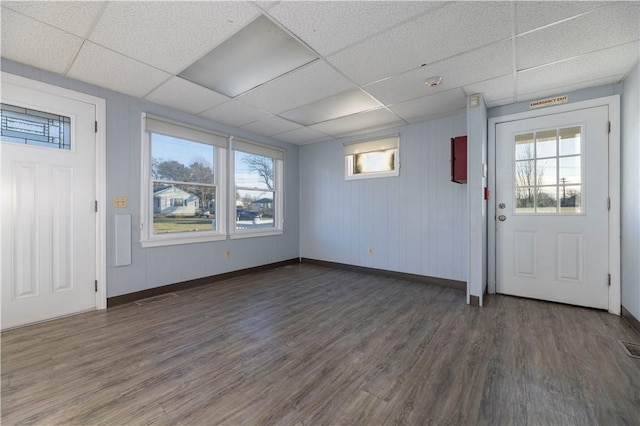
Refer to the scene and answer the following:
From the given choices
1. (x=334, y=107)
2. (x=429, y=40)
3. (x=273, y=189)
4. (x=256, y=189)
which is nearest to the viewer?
(x=429, y=40)

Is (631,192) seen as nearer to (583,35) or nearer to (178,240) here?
(583,35)

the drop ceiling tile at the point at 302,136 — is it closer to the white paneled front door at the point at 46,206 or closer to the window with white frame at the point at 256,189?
the window with white frame at the point at 256,189

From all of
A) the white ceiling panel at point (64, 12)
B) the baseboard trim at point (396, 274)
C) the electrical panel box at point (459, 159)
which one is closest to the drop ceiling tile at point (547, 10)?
the electrical panel box at point (459, 159)

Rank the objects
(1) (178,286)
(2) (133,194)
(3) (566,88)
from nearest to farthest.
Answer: (3) (566,88) < (2) (133,194) < (1) (178,286)

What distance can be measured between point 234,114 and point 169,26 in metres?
1.81

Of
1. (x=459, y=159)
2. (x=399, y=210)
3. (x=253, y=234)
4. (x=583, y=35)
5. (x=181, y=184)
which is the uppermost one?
(x=583, y=35)

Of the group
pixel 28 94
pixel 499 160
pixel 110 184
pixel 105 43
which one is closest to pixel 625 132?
pixel 499 160

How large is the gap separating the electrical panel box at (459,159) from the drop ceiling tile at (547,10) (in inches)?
62.0

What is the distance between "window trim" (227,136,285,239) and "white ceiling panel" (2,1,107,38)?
2337mm

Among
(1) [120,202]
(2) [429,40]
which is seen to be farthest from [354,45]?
(1) [120,202]

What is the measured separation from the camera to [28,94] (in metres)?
2.54

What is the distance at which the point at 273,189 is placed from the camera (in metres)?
5.19

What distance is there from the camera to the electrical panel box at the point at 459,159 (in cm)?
339

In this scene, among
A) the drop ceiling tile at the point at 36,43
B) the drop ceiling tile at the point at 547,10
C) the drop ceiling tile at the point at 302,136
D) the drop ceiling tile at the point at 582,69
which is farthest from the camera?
the drop ceiling tile at the point at 302,136
